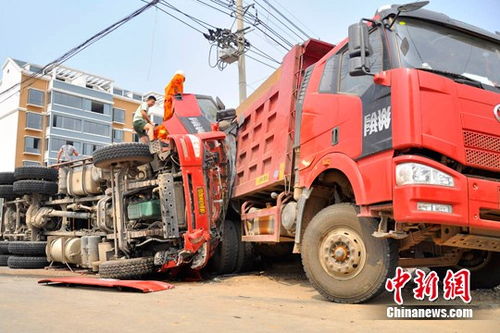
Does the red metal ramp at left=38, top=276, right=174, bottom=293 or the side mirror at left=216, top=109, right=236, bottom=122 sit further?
the side mirror at left=216, top=109, right=236, bottom=122

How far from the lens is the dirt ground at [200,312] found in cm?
294

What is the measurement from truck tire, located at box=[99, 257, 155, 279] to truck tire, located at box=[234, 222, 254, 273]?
140 centimetres

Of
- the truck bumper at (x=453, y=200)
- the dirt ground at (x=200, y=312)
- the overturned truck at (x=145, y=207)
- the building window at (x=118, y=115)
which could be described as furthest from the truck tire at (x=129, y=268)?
the building window at (x=118, y=115)

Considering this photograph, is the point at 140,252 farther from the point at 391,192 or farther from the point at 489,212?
the point at 489,212

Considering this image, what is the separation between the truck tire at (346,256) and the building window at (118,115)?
45.8 metres

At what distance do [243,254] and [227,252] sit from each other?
12.6 inches

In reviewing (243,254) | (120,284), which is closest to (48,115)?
(243,254)

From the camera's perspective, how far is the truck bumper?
11.1 ft

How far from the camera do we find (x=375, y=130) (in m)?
3.87

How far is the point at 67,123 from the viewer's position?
4309 centimetres

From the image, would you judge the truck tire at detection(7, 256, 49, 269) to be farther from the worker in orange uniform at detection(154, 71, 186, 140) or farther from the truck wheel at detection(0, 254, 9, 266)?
the worker in orange uniform at detection(154, 71, 186, 140)

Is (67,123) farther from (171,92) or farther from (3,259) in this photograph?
(171,92)

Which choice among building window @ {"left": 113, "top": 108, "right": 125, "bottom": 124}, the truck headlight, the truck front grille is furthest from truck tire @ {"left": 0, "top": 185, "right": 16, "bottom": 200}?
building window @ {"left": 113, "top": 108, "right": 125, "bottom": 124}

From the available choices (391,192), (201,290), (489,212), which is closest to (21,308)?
(201,290)
